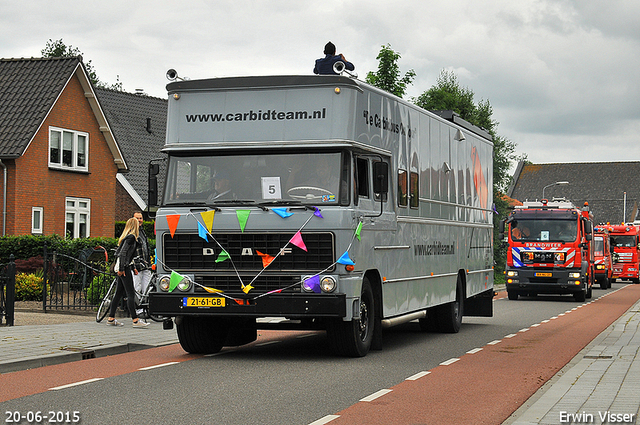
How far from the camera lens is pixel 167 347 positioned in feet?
43.1

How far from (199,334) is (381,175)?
3193 millimetres

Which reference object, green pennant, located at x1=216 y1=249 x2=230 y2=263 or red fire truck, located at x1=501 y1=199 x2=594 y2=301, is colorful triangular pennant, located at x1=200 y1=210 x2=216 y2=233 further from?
red fire truck, located at x1=501 y1=199 x2=594 y2=301

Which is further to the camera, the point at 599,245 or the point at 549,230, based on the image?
the point at 599,245

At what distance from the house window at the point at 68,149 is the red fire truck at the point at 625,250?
30018 mm

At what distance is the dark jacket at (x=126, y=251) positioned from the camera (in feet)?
50.1

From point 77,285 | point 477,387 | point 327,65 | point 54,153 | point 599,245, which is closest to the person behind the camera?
point 477,387

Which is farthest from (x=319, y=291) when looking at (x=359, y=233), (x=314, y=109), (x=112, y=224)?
(x=112, y=224)

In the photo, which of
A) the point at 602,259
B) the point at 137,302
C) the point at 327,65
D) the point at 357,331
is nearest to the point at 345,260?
the point at 357,331

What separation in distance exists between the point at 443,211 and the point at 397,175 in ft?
8.69

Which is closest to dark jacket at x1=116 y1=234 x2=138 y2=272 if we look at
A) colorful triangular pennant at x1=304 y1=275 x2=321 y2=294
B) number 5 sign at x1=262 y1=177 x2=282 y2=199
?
number 5 sign at x1=262 y1=177 x2=282 y2=199

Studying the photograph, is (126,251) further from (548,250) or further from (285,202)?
(548,250)

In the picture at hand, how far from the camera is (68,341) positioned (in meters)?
12.7

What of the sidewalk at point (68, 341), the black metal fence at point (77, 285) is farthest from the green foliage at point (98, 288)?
the sidewalk at point (68, 341)

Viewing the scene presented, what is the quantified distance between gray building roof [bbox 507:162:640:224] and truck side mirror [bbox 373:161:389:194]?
11756 centimetres
